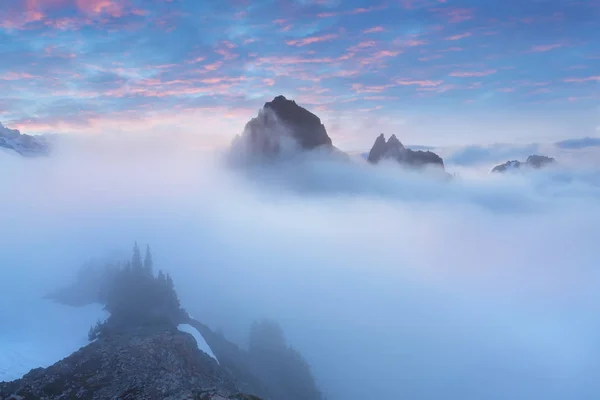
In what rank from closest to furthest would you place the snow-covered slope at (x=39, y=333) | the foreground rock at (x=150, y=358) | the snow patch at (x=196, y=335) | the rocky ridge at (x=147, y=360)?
the rocky ridge at (x=147, y=360) < the foreground rock at (x=150, y=358) < the snow-covered slope at (x=39, y=333) < the snow patch at (x=196, y=335)

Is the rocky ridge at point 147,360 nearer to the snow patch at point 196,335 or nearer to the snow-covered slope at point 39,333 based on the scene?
the snow patch at point 196,335

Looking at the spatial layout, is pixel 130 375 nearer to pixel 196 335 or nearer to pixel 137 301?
pixel 196 335

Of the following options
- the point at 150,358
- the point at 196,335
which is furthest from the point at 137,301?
the point at 150,358

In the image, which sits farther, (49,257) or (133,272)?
(49,257)

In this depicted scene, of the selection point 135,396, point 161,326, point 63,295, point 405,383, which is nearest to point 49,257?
point 63,295

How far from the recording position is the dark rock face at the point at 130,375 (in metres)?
56.2

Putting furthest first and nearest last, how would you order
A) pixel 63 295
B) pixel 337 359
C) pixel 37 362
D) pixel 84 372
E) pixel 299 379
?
pixel 337 359 → pixel 63 295 → pixel 299 379 → pixel 37 362 → pixel 84 372

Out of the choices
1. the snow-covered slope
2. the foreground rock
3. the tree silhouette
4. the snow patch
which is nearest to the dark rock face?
the foreground rock

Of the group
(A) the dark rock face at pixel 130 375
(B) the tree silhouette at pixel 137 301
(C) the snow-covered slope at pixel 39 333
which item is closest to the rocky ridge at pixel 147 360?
(A) the dark rock face at pixel 130 375

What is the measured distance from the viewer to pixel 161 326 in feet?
302

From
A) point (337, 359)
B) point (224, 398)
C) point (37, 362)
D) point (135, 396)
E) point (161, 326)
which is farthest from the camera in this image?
A: point (337, 359)

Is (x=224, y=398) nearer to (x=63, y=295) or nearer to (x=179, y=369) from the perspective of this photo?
(x=179, y=369)

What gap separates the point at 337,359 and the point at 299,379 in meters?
73.4

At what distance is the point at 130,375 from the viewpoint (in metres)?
62.8
